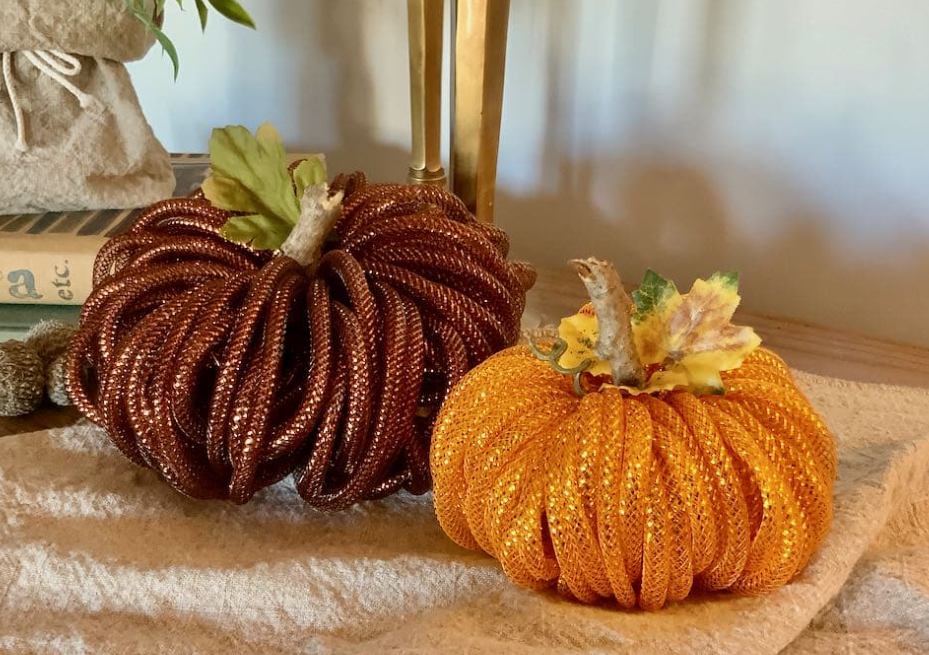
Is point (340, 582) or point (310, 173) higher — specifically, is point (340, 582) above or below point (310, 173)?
below

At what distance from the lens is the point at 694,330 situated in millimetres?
315

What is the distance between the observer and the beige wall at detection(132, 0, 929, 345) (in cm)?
60

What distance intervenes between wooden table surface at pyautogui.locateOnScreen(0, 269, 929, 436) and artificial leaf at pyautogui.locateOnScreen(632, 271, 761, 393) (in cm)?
27

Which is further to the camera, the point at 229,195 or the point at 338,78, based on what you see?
the point at 338,78

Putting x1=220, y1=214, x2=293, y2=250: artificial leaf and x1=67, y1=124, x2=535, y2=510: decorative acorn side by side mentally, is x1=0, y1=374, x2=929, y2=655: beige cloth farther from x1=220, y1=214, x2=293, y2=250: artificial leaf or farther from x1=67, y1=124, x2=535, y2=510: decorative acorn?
x1=220, y1=214, x2=293, y2=250: artificial leaf

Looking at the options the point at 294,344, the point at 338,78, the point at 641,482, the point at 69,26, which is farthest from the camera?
the point at 338,78

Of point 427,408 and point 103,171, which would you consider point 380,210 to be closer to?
point 427,408

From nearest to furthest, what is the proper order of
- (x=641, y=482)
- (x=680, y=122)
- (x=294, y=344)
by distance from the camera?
(x=641, y=482) → (x=294, y=344) → (x=680, y=122)

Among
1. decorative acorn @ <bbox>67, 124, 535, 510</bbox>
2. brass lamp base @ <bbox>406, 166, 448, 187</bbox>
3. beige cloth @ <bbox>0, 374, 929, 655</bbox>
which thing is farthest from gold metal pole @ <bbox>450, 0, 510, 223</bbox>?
beige cloth @ <bbox>0, 374, 929, 655</bbox>

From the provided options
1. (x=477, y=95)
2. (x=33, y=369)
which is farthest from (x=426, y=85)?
(x=33, y=369)

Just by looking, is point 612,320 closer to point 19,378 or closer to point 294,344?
point 294,344

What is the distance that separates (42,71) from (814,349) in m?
Answer: 0.54

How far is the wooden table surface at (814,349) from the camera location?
0.55 meters

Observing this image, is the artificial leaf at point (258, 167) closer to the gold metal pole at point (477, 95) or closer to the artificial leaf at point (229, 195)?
the artificial leaf at point (229, 195)
